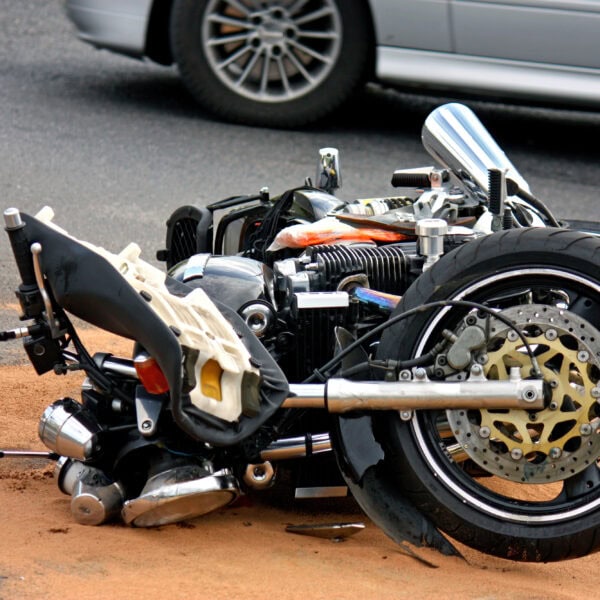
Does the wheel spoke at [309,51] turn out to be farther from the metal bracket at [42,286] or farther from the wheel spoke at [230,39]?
the metal bracket at [42,286]

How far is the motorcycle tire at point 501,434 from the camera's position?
3.84m

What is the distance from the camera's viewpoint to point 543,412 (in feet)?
12.7

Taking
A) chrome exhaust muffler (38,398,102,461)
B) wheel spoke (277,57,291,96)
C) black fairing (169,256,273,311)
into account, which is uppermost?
wheel spoke (277,57,291,96)

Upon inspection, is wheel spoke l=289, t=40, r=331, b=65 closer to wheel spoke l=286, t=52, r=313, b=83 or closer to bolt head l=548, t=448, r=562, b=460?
wheel spoke l=286, t=52, r=313, b=83

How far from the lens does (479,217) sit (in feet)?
15.1

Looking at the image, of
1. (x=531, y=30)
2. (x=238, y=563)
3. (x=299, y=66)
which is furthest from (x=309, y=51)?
(x=238, y=563)

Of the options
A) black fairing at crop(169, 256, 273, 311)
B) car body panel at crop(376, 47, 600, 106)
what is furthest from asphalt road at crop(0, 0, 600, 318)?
black fairing at crop(169, 256, 273, 311)

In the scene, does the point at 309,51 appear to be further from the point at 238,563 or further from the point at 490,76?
the point at 238,563

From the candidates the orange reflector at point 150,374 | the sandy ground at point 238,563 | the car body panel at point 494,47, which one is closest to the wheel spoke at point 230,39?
the car body panel at point 494,47

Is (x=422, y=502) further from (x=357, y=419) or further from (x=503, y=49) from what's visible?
(x=503, y=49)

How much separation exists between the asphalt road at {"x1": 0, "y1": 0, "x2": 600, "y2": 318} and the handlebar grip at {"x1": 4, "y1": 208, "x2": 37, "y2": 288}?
9.63ft

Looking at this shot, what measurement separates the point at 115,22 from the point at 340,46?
1.45 metres

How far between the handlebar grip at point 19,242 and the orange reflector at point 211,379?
0.55 metres

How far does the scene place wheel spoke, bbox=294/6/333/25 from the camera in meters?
8.32
